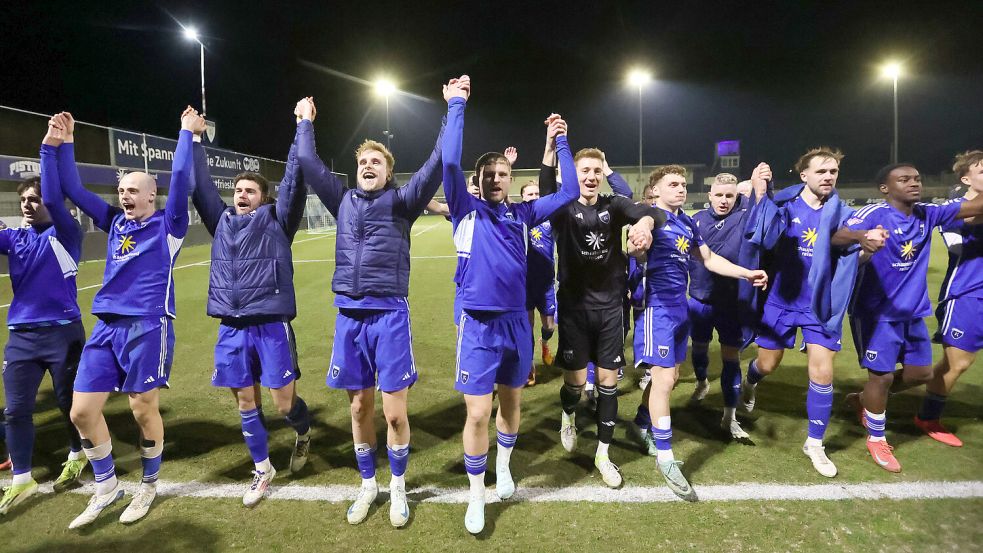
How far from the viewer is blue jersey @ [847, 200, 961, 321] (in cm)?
395

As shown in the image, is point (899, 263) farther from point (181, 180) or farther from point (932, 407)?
point (181, 180)

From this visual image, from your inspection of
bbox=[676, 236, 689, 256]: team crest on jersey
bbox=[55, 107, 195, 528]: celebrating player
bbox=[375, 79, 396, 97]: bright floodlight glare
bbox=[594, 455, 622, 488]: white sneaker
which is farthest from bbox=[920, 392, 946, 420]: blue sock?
bbox=[375, 79, 396, 97]: bright floodlight glare

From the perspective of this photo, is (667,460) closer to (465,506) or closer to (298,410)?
(465,506)

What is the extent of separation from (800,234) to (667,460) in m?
2.14

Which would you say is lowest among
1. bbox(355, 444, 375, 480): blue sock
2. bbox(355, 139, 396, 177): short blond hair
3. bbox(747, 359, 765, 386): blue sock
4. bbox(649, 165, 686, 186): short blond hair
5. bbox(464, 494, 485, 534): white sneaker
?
bbox(464, 494, 485, 534): white sneaker

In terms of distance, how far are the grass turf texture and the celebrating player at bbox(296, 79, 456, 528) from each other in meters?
0.40

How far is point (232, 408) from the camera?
527 centimetres

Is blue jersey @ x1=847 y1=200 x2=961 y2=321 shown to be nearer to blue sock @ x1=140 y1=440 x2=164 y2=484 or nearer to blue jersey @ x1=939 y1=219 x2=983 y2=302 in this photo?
blue jersey @ x1=939 y1=219 x2=983 y2=302

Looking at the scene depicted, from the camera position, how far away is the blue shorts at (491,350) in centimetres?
322

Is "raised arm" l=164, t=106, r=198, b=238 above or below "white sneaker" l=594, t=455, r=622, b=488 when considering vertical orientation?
above

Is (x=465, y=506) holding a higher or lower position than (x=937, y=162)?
lower

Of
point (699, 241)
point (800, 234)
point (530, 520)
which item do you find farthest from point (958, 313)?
point (530, 520)

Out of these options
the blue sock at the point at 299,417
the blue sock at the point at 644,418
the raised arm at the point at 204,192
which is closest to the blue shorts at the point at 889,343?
the blue sock at the point at 644,418

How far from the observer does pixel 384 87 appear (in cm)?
2819
